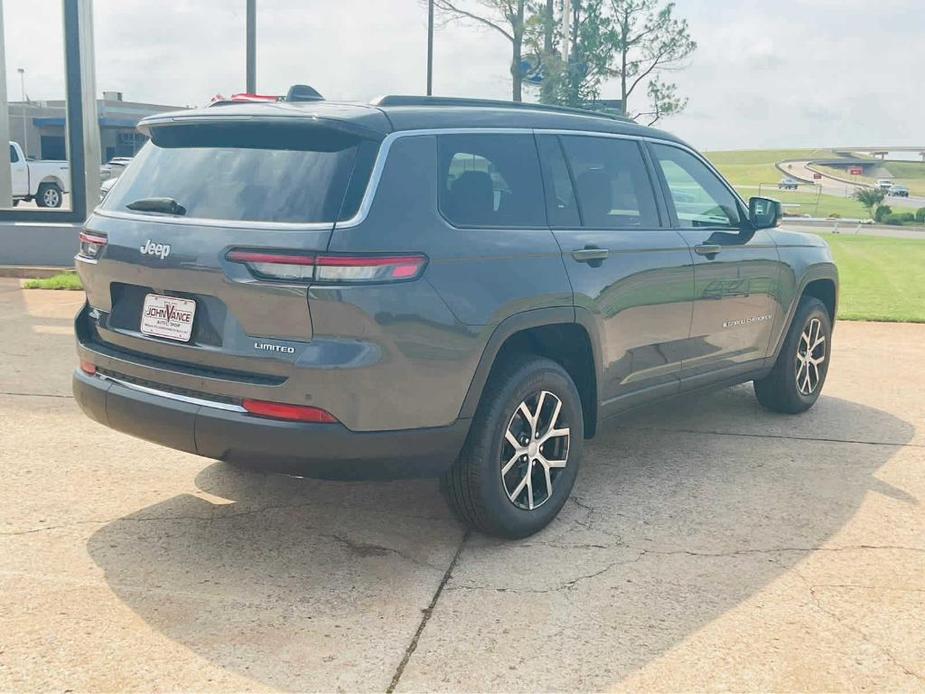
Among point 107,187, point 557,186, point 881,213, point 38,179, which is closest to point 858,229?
point 881,213

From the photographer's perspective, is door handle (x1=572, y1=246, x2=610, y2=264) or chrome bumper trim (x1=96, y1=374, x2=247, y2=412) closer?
chrome bumper trim (x1=96, y1=374, x2=247, y2=412)

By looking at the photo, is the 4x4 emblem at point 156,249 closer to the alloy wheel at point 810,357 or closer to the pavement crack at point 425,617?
the pavement crack at point 425,617

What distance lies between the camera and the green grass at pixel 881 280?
11539mm

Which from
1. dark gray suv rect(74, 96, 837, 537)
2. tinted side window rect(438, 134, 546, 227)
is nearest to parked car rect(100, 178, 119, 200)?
dark gray suv rect(74, 96, 837, 537)

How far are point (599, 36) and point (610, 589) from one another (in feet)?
127

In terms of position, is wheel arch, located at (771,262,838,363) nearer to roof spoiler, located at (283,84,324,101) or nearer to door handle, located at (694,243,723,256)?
door handle, located at (694,243,723,256)

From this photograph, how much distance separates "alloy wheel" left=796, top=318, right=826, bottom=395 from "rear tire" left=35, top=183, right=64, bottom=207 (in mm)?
24510

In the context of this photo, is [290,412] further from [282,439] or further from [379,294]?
[379,294]

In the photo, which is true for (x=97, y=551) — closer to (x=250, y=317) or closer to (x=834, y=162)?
(x=250, y=317)

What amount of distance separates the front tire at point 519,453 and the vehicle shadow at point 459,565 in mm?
154

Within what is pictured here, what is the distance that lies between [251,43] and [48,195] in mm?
13006

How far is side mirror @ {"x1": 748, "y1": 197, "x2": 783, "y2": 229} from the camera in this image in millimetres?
5945

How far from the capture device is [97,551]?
4078 millimetres

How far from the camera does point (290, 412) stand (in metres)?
3.61
